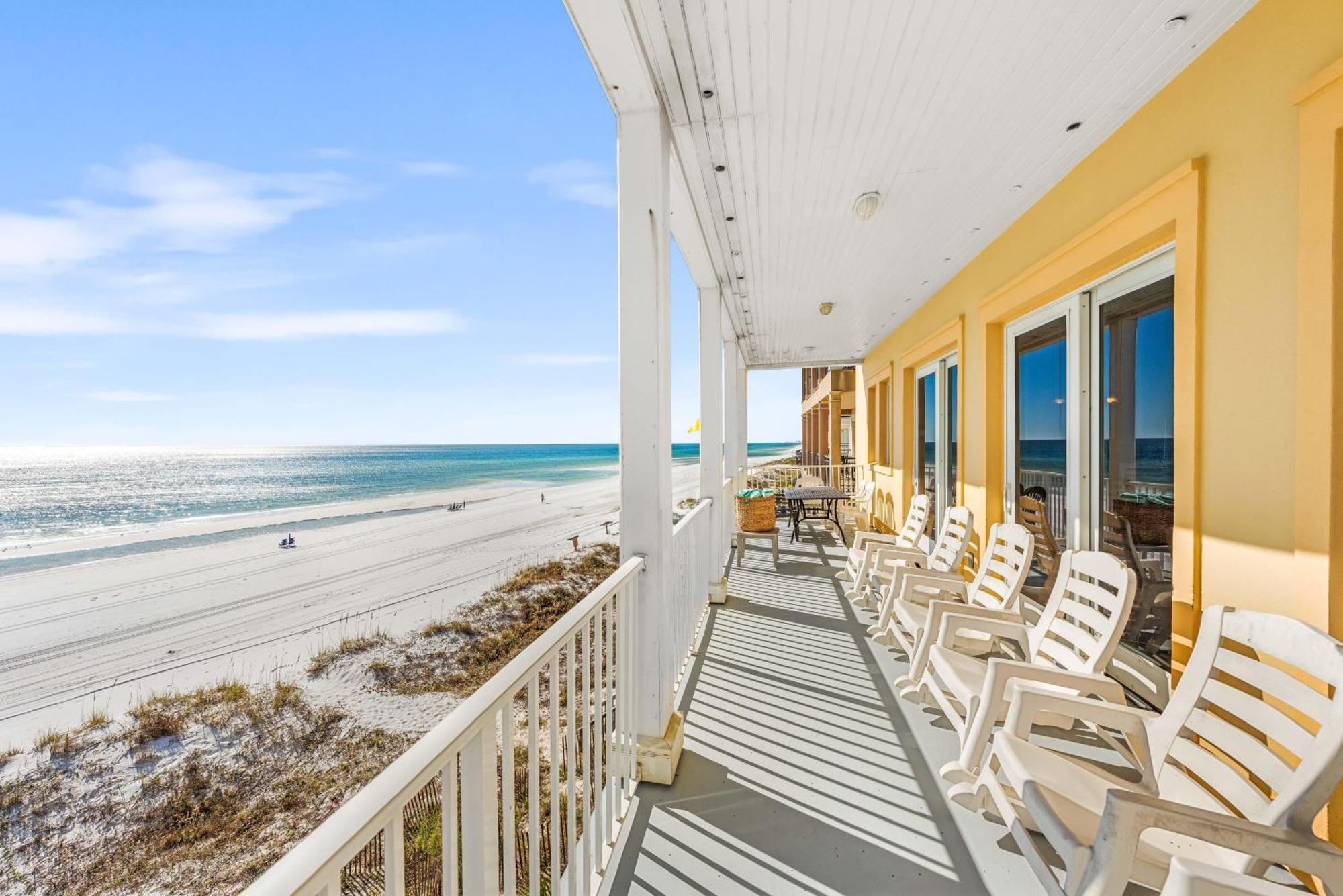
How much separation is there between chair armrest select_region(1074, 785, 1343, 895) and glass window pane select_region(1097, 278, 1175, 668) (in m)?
1.50

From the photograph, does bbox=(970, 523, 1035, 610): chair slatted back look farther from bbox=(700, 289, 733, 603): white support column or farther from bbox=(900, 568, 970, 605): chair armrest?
bbox=(700, 289, 733, 603): white support column

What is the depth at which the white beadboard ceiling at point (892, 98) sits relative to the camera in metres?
1.62

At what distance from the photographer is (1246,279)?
5.35ft

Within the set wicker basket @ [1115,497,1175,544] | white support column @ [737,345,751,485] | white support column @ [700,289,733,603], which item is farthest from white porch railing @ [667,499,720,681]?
white support column @ [737,345,751,485]

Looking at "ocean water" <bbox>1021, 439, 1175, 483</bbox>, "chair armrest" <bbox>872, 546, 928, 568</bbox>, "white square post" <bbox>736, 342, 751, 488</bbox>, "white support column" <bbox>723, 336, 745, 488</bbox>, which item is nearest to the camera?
"ocean water" <bbox>1021, 439, 1175, 483</bbox>

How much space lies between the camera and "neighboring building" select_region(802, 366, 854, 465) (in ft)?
37.4

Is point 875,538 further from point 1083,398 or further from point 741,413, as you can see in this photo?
point 741,413

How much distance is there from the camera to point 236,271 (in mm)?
17266

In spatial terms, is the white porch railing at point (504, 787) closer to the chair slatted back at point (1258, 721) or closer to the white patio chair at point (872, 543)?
the chair slatted back at point (1258, 721)

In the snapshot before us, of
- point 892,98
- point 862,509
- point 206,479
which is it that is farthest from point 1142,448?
point 206,479

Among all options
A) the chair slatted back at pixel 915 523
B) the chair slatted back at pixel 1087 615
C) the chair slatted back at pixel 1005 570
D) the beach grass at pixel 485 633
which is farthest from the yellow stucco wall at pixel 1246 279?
the beach grass at pixel 485 633

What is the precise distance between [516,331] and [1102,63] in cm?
2737

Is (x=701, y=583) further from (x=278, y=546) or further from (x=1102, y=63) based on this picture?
(x=278, y=546)

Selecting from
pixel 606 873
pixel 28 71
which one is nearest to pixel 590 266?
pixel 28 71
